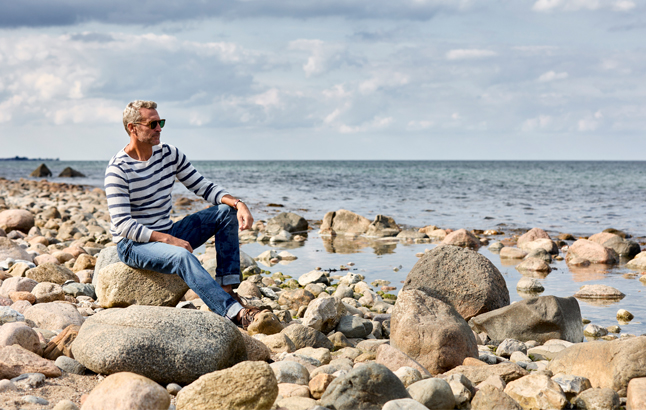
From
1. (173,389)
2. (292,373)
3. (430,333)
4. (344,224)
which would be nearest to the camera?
(173,389)

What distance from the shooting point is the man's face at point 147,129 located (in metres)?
5.04

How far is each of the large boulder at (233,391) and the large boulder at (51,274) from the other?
430cm

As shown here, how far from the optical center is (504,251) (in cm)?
1129

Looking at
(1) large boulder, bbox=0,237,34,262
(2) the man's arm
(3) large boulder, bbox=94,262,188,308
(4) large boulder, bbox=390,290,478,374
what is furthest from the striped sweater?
(1) large boulder, bbox=0,237,34,262

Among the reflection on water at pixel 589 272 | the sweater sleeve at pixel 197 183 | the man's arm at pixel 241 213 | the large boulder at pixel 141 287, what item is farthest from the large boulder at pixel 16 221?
the reflection on water at pixel 589 272

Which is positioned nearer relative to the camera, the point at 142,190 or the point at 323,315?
the point at 142,190

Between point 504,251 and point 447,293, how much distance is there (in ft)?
17.6

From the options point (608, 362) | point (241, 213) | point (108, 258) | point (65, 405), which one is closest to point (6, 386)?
point (65, 405)

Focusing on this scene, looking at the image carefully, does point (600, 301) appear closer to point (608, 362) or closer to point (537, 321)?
point (537, 321)

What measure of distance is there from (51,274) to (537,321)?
5.71m

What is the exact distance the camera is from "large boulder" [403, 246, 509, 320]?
6.40 m

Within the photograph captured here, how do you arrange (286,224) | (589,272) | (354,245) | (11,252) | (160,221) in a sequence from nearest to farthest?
1. (160,221)
2. (11,252)
3. (589,272)
4. (354,245)
5. (286,224)

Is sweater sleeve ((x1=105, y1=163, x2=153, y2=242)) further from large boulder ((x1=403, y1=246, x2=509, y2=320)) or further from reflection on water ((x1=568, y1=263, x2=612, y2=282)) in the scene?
reflection on water ((x1=568, y1=263, x2=612, y2=282))

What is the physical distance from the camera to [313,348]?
4.76 m
